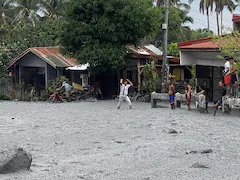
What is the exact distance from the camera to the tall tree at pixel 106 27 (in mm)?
26484

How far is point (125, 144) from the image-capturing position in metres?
12.9

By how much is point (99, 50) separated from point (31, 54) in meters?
8.71

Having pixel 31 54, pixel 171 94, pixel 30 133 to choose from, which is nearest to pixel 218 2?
pixel 31 54

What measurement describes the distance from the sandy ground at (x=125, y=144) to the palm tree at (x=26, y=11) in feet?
97.9

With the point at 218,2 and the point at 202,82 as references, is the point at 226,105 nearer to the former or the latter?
the point at 202,82

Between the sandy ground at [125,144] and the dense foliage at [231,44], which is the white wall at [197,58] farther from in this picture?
the sandy ground at [125,144]

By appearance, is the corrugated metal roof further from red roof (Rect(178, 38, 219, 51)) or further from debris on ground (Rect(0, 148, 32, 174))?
debris on ground (Rect(0, 148, 32, 174))

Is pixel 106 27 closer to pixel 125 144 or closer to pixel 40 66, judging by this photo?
pixel 40 66

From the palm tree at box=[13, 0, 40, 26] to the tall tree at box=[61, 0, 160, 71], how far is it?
22.4m

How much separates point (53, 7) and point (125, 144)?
3943cm

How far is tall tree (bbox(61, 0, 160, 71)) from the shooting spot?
2648cm

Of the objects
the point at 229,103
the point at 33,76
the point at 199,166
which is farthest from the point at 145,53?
the point at 199,166

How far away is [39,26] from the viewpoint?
130ft

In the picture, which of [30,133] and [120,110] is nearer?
[30,133]
